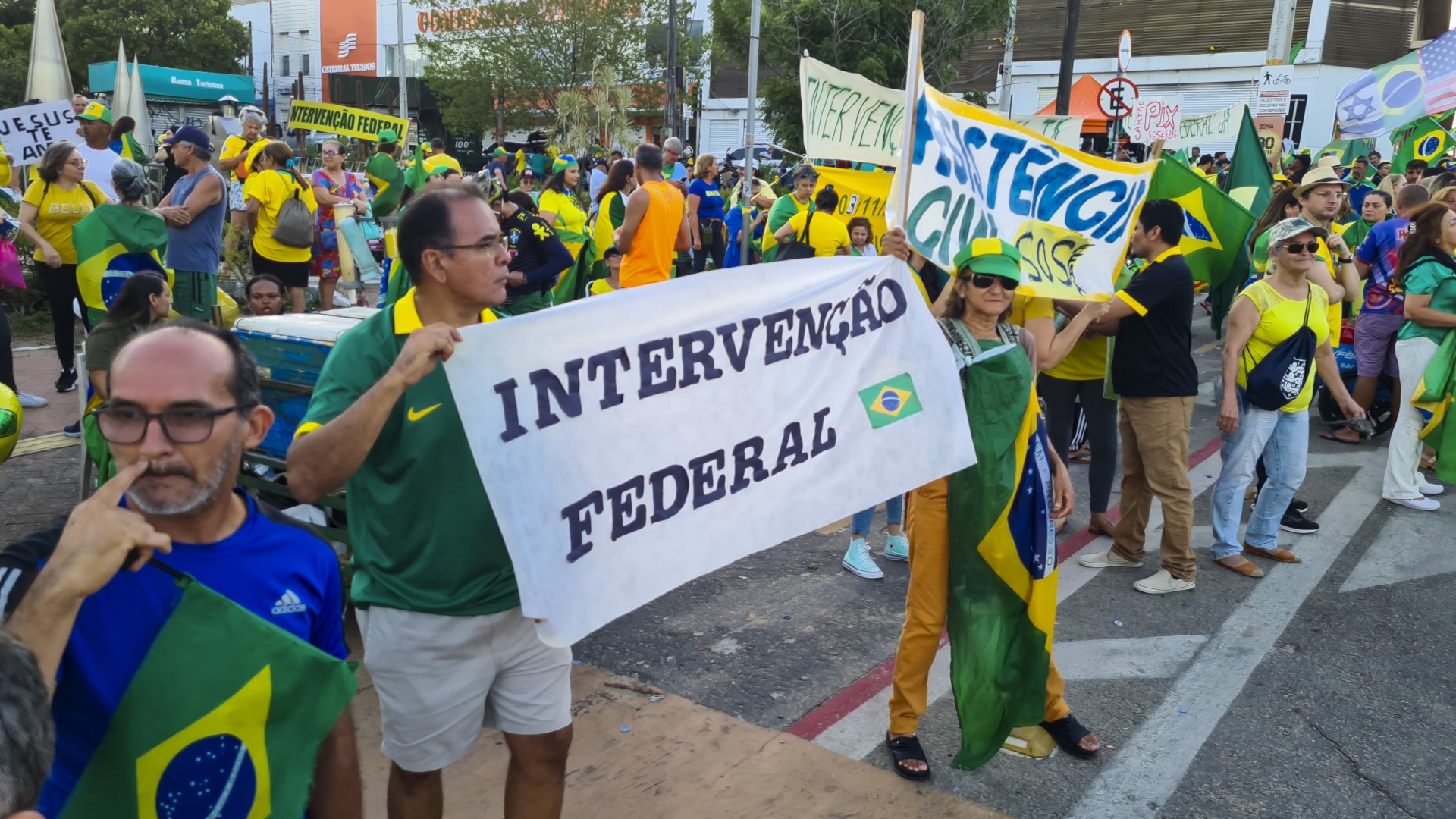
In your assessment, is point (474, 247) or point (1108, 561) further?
point (1108, 561)

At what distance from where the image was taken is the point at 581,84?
41.6m

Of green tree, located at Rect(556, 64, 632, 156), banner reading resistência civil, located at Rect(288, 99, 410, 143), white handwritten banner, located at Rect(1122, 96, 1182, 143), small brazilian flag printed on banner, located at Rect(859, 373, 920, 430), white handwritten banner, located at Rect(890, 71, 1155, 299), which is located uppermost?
green tree, located at Rect(556, 64, 632, 156)

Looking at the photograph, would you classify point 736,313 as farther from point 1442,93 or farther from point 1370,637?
point 1442,93

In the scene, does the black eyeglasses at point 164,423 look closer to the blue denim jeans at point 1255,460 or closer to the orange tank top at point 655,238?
the blue denim jeans at point 1255,460

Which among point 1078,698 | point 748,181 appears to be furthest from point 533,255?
point 748,181

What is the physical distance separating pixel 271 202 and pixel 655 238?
3541 mm

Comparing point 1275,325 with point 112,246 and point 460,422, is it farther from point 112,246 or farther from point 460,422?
Result: point 112,246

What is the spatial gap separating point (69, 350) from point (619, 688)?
622cm

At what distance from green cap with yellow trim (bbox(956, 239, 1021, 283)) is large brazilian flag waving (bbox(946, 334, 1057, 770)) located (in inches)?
10.0

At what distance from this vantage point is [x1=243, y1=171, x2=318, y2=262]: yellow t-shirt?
8.63 m

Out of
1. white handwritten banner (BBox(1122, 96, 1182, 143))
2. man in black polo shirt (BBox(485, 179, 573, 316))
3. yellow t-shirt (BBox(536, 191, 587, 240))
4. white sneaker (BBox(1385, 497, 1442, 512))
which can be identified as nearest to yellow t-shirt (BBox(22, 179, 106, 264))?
man in black polo shirt (BBox(485, 179, 573, 316))

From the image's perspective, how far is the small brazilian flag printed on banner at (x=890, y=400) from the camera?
3076 mm

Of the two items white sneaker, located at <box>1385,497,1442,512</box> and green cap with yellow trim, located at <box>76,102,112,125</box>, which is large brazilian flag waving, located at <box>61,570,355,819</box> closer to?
white sneaker, located at <box>1385,497,1442,512</box>

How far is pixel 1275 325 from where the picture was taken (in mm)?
5449
